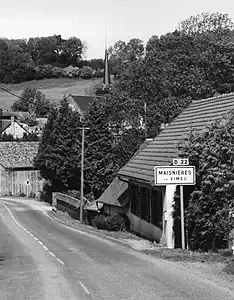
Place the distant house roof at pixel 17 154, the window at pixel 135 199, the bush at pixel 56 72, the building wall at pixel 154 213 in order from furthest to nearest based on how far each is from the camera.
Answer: the bush at pixel 56 72
the distant house roof at pixel 17 154
the window at pixel 135 199
the building wall at pixel 154 213

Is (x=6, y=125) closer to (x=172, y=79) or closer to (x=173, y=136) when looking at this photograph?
(x=172, y=79)

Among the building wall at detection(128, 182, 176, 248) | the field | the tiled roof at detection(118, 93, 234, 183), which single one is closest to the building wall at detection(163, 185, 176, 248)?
the building wall at detection(128, 182, 176, 248)

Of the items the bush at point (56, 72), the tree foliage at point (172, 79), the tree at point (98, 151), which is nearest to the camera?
the tree foliage at point (172, 79)

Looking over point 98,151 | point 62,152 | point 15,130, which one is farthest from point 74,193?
point 15,130

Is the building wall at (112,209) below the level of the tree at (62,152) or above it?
below

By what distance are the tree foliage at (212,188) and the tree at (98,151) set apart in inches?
1221

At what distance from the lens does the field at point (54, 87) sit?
148 meters

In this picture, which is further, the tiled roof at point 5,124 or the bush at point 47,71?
the bush at point 47,71

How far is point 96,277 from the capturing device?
13.5 metres

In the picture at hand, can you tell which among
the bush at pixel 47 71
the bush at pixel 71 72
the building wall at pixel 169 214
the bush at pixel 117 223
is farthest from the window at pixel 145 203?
the bush at pixel 47 71

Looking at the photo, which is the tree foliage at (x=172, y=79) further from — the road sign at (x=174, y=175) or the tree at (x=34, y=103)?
the tree at (x=34, y=103)

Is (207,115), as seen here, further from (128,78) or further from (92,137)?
(92,137)

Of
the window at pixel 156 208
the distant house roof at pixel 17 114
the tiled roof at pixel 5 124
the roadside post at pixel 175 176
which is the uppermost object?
the distant house roof at pixel 17 114

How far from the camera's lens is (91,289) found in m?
Answer: 11.9
